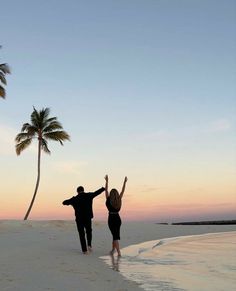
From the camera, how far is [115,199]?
1337 cm

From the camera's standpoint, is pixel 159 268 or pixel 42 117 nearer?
pixel 159 268

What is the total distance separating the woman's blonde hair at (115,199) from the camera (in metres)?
13.4

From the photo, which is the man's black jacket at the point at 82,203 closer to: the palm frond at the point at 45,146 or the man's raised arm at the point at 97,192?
the man's raised arm at the point at 97,192

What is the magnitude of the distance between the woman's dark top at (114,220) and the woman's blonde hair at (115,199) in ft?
0.36

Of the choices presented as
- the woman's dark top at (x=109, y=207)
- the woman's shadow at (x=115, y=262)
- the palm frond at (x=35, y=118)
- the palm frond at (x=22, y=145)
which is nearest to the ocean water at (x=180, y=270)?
the woman's shadow at (x=115, y=262)

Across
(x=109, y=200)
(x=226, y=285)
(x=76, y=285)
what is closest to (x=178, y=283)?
(x=226, y=285)

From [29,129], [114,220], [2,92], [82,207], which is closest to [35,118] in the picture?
[29,129]

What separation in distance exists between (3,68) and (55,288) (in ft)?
111

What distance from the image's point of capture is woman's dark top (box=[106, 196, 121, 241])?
13461 mm

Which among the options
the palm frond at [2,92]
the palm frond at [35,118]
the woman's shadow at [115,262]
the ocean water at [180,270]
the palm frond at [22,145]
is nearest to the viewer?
the ocean water at [180,270]

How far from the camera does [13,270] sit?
31.1ft

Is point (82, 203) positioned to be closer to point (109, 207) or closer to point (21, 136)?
point (109, 207)

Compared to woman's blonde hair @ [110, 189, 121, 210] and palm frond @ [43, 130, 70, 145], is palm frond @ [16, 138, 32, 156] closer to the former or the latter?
palm frond @ [43, 130, 70, 145]

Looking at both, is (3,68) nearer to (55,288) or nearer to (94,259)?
(94,259)
